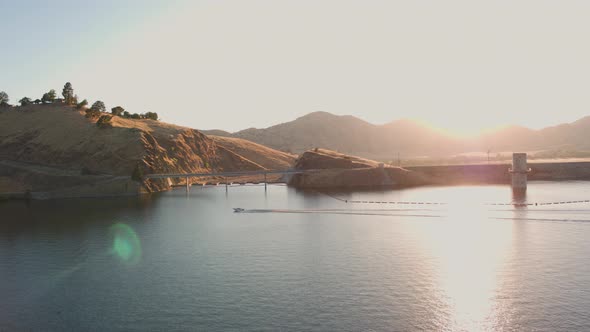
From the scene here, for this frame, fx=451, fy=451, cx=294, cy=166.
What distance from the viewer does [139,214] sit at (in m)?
133

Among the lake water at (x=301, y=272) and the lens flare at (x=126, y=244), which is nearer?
the lake water at (x=301, y=272)

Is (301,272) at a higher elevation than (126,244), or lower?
lower

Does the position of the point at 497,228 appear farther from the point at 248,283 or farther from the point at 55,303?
the point at 55,303

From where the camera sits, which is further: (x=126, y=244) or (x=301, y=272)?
(x=126, y=244)

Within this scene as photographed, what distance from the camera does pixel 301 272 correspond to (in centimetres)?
6794

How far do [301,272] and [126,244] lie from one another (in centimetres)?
4246

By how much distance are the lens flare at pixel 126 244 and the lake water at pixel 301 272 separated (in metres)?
0.49

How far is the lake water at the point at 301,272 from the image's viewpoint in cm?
5041

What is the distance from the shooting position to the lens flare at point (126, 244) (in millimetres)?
80062

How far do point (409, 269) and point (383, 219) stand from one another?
168 ft

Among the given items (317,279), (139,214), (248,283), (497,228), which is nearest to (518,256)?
(497,228)

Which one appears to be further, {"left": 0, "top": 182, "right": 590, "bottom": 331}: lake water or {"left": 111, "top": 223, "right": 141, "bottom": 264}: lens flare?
{"left": 111, "top": 223, "right": 141, "bottom": 264}: lens flare

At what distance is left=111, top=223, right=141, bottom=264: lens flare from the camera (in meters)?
80.1

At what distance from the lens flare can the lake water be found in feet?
1.60
